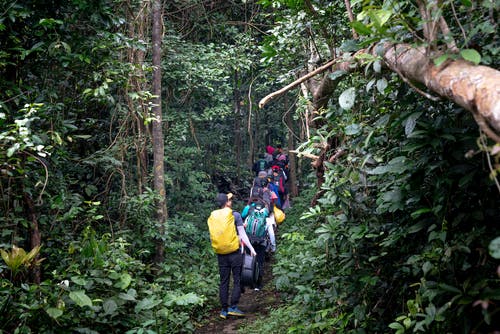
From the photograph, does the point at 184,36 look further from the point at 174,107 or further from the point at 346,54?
the point at 346,54

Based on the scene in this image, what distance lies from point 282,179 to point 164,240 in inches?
224

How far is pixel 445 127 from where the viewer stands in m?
3.09

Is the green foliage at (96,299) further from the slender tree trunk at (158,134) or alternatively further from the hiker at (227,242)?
the slender tree trunk at (158,134)

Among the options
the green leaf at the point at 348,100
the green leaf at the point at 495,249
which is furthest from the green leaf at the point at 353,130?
Result: the green leaf at the point at 495,249

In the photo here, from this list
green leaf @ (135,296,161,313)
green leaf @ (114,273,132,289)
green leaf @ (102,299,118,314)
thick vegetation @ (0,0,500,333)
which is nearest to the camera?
thick vegetation @ (0,0,500,333)

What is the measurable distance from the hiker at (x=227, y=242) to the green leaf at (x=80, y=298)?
2.31 metres

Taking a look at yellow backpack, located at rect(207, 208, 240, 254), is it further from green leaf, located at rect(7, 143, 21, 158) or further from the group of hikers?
green leaf, located at rect(7, 143, 21, 158)

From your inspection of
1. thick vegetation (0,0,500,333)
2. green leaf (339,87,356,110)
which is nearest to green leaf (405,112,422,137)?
thick vegetation (0,0,500,333)

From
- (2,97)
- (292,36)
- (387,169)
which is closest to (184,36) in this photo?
(292,36)

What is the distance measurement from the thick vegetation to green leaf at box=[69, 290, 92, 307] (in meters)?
0.02

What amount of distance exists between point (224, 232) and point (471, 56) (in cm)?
487

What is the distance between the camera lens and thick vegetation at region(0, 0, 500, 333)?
3.04 metres

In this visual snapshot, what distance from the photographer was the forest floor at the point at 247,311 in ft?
22.3

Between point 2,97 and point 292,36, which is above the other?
A: point 292,36
